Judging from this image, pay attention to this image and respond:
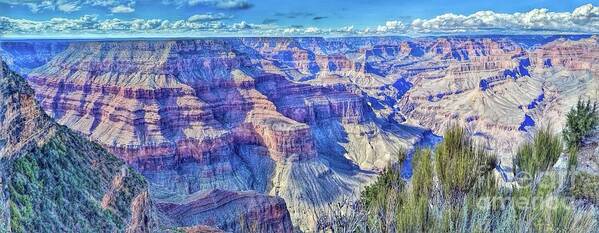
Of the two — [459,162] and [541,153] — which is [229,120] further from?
[459,162]

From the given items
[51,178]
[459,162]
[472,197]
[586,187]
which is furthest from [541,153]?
[51,178]

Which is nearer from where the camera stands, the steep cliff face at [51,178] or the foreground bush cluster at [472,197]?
the foreground bush cluster at [472,197]

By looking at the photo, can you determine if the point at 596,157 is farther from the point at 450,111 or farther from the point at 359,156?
the point at 450,111

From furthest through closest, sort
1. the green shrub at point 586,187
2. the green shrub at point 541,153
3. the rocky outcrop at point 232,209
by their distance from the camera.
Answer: the rocky outcrop at point 232,209, the green shrub at point 541,153, the green shrub at point 586,187

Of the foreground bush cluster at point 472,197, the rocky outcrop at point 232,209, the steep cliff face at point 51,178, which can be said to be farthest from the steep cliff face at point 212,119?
the steep cliff face at point 51,178

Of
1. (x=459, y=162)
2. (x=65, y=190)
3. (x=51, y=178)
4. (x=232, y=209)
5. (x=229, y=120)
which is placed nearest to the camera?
(x=51, y=178)

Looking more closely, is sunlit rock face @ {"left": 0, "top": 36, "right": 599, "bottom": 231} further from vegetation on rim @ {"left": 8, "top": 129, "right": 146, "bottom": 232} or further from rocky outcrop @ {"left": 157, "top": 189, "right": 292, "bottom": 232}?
vegetation on rim @ {"left": 8, "top": 129, "right": 146, "bottom": 232}

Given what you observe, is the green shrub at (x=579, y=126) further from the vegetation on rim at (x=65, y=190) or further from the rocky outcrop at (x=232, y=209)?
the rocky outcrop at (x=232, y=209)

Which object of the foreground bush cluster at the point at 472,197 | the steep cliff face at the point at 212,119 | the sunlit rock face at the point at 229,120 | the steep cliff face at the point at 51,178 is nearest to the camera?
the foreground bush cluster at the point at 472,197
